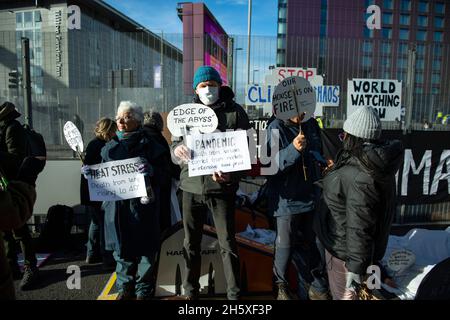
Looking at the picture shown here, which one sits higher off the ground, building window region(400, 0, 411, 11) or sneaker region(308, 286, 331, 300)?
building window region(400, 0, 411, 11)

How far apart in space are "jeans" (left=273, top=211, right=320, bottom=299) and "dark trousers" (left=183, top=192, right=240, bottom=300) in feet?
1.36

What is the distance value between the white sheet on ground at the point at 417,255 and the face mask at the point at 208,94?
262 centimetres

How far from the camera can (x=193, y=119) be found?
2.54m

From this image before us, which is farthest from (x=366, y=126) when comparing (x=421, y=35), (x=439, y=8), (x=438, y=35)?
(x=439, y=8)

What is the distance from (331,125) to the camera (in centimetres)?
555

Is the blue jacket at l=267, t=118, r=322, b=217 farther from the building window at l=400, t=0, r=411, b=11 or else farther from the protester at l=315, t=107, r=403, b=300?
the building window at l=400, t=0, r=411, b=11

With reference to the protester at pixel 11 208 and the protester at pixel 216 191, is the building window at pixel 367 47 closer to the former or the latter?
the protester at pixel 216 191

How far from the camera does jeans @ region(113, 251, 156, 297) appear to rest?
9.37ft

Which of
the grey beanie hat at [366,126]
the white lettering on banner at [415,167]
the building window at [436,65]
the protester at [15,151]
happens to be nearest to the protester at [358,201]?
the grey beanie hat at [366,126]

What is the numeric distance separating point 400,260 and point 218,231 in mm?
2205

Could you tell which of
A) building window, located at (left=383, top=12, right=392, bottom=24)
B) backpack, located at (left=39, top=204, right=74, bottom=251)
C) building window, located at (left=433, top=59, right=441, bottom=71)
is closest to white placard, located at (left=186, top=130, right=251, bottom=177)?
backpack, located at (left=39, top=204, right=74, bottom=251)

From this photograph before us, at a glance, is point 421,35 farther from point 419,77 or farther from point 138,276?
point 138,276

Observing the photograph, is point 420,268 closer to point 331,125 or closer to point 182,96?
point 331,125

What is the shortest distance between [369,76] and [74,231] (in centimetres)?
570
